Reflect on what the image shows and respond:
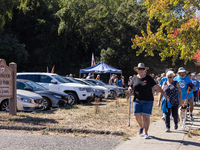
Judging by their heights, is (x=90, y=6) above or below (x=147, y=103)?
above

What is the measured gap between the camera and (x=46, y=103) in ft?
42.9

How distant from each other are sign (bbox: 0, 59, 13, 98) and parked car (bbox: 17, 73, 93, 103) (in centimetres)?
482

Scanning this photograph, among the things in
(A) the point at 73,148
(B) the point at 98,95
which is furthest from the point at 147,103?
(B) the point at 98,95

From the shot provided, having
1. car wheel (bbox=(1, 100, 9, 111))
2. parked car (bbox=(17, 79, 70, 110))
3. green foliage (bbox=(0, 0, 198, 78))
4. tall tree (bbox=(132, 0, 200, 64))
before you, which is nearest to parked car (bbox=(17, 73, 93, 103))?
parked car (bbox=(17, 79, 70, 110))

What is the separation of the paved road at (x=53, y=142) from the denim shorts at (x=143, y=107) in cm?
85

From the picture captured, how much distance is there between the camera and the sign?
1052cm

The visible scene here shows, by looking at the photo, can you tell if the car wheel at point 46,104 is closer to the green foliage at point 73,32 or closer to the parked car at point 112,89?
the parked car at point 112,89

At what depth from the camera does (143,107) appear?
282 inches

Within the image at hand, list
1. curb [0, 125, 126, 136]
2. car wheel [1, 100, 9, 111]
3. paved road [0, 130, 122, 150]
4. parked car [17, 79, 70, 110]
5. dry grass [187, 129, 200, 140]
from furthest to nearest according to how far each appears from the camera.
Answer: parked car [17, 79, 70, 110] → car wheel [1, 100, 9, 111] → curb [0, 125, 126, 136] → dry grass [187, 129, 200, 140] → paved road [0, 130, 122, 150]

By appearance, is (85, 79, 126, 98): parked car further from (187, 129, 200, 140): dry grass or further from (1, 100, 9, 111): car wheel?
(187, 129, 200, 140): dry grass

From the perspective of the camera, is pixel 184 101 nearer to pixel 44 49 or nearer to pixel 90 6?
pixel 44 49

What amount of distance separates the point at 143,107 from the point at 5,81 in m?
5.85

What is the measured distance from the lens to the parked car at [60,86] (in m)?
15.8

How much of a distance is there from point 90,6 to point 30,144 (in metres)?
40.1
